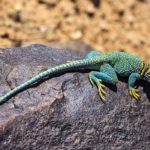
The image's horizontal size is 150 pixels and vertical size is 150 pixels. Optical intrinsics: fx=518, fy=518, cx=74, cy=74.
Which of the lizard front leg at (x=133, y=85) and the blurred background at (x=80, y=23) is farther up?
the blurred background at (x=80, y=23)

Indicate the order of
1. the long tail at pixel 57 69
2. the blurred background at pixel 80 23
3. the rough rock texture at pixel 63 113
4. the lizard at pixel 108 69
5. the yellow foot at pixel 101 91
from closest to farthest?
the rough rock texture at pixel 63 113
the long tail at pixel 57 69
the yellow foot at pixel 101 91
the lizard at pixel 108 69
the blurred background at pixel 80 23

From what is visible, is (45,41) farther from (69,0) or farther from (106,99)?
(106,99)

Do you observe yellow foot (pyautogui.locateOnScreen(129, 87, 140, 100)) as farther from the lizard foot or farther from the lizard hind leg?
the lizard foot

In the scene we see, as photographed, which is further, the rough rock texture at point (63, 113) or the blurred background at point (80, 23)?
the blurred background at point (80, 23)

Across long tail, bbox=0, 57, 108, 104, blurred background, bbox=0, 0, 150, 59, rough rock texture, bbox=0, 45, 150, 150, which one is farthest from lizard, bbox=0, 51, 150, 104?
blurred background, bbox=0, 0, 150, 59

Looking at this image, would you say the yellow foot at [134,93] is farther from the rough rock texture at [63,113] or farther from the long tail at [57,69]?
the long tail at [57,69]

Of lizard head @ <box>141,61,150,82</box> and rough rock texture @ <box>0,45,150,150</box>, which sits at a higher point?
lizard head @ <box>141,61,150,82</box>

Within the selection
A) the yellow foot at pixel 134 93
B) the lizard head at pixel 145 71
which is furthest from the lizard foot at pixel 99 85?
the lizard head at pixel 145 71

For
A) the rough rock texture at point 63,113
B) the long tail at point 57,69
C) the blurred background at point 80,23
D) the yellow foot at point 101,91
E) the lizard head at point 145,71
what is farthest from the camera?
the blurred background at point 80,23

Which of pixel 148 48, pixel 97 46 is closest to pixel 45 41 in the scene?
pixel 97 46
